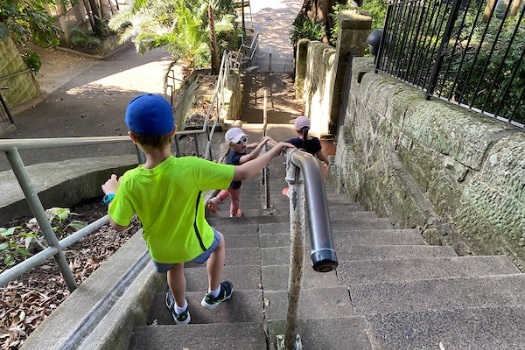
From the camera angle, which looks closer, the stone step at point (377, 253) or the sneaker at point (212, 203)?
the stone step at point (377, 253)

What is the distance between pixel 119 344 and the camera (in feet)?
4.60

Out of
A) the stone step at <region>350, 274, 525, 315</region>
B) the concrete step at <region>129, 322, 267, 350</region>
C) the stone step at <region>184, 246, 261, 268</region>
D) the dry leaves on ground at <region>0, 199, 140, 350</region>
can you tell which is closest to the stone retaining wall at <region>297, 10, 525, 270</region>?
the stone step at <region>350, 274, 525, 315</region>

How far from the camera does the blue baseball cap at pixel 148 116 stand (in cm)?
125

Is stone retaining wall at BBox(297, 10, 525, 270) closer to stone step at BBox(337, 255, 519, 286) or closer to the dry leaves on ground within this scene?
stone step at BBox(337, 255, 519, 286)

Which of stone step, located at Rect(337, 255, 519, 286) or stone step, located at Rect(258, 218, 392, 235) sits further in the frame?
stone step, located at Rect(258, 218, 392, 235)

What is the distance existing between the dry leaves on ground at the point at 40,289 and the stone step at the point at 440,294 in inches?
73.7

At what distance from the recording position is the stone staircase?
132cm

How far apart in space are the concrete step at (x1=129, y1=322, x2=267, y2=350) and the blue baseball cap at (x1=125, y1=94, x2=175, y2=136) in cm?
92

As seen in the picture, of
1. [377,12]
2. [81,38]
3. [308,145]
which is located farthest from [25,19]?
[81,38]

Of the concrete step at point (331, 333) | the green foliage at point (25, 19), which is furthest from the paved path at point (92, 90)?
the concrete step at point (331, 333)

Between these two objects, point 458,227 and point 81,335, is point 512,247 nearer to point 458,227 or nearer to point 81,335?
point 458,227

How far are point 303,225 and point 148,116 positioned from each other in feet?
2.41

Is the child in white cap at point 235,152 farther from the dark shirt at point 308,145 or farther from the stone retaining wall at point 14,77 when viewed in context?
the stone retaining wall at point 14,77

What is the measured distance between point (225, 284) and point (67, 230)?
6.35 feet
